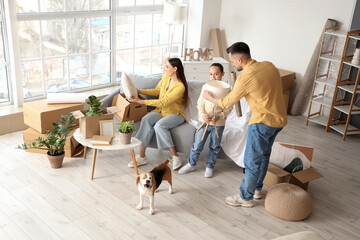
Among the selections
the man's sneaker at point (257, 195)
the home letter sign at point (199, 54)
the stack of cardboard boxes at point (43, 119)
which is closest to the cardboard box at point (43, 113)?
the stack of cardboard boxes at point (43, 119)

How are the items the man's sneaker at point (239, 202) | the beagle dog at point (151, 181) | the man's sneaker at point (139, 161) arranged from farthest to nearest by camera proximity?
the man's sneaker at point (139, 161) → the man's sneaker at point (239, 202) → the beagle dog at point (151, 181)

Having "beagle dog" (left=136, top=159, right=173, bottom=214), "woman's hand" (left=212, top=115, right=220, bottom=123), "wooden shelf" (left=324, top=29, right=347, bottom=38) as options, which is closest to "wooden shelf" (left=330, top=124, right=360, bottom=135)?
"wooden shelf" (left=324, top=29, right=347, bottom=38)

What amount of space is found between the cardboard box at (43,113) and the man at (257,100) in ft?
5.40

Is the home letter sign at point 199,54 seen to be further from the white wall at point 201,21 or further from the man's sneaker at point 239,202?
the man's sneaker at point 239,202

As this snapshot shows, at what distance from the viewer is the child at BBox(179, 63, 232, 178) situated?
3703mm

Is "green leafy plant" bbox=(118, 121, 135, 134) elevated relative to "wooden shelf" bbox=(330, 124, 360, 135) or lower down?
elevated

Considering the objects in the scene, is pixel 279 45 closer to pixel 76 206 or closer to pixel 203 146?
pixel 203 146

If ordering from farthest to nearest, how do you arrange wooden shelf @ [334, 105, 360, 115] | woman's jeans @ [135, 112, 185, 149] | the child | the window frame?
wooden shelf @ [334, 105, 360, 115], the window frame, woman's jeans @ [135, 112, 185, 149], the child

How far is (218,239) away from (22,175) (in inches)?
74.9

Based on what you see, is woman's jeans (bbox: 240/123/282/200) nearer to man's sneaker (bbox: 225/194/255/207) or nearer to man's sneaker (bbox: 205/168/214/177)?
man's sneaker (bbox: 225/194/255/207)

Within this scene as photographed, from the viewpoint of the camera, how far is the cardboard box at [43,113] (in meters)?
4.04

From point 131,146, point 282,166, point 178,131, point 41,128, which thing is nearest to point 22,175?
point 41,128

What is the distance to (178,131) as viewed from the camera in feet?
13.1

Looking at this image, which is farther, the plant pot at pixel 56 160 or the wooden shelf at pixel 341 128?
the wooden shelf at pixel 341 128
